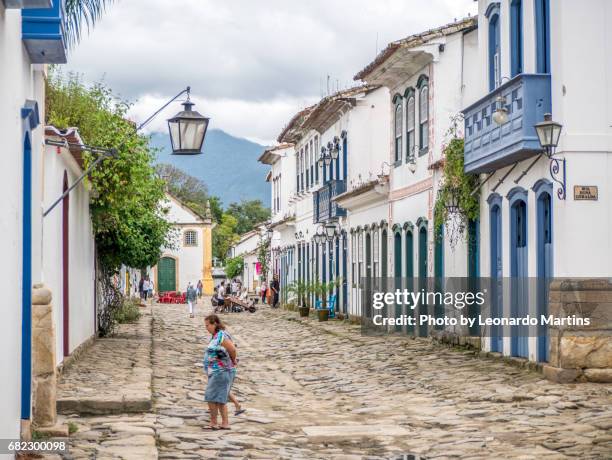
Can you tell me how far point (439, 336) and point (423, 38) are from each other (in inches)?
241

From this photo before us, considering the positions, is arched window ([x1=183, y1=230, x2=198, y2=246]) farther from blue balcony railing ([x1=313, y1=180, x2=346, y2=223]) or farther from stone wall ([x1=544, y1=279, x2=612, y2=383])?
stone wall ([x1=544, y1=279, x2=612, y2=383])

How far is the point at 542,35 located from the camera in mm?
15406

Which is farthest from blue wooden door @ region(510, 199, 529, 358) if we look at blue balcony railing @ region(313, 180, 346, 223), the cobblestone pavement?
blue balcony railing @ region(313, 180, 346, 223)

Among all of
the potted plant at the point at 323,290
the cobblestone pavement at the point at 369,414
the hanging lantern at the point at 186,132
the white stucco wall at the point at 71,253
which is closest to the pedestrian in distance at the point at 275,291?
the potted plant at the point at 323,290

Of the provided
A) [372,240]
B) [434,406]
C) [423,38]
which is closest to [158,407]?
[434,406]

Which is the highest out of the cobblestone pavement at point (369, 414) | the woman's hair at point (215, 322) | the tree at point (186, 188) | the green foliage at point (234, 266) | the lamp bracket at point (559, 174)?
the tree at point (186, 188)

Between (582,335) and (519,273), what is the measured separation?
9.07 ft

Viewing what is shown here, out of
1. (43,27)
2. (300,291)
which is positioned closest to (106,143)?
(43,27)

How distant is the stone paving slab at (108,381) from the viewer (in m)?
11.9

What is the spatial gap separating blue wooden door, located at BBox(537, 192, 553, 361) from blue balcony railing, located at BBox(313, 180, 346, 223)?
56.3 ft

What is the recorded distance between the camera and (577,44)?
14.6 metres

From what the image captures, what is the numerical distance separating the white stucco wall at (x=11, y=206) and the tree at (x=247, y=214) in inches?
3782

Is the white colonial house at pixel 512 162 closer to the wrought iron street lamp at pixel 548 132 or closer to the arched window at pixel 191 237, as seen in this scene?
the wrought iron street lamp at pixel 548 132

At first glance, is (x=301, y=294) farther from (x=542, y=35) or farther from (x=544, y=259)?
(x=542, y=35)
